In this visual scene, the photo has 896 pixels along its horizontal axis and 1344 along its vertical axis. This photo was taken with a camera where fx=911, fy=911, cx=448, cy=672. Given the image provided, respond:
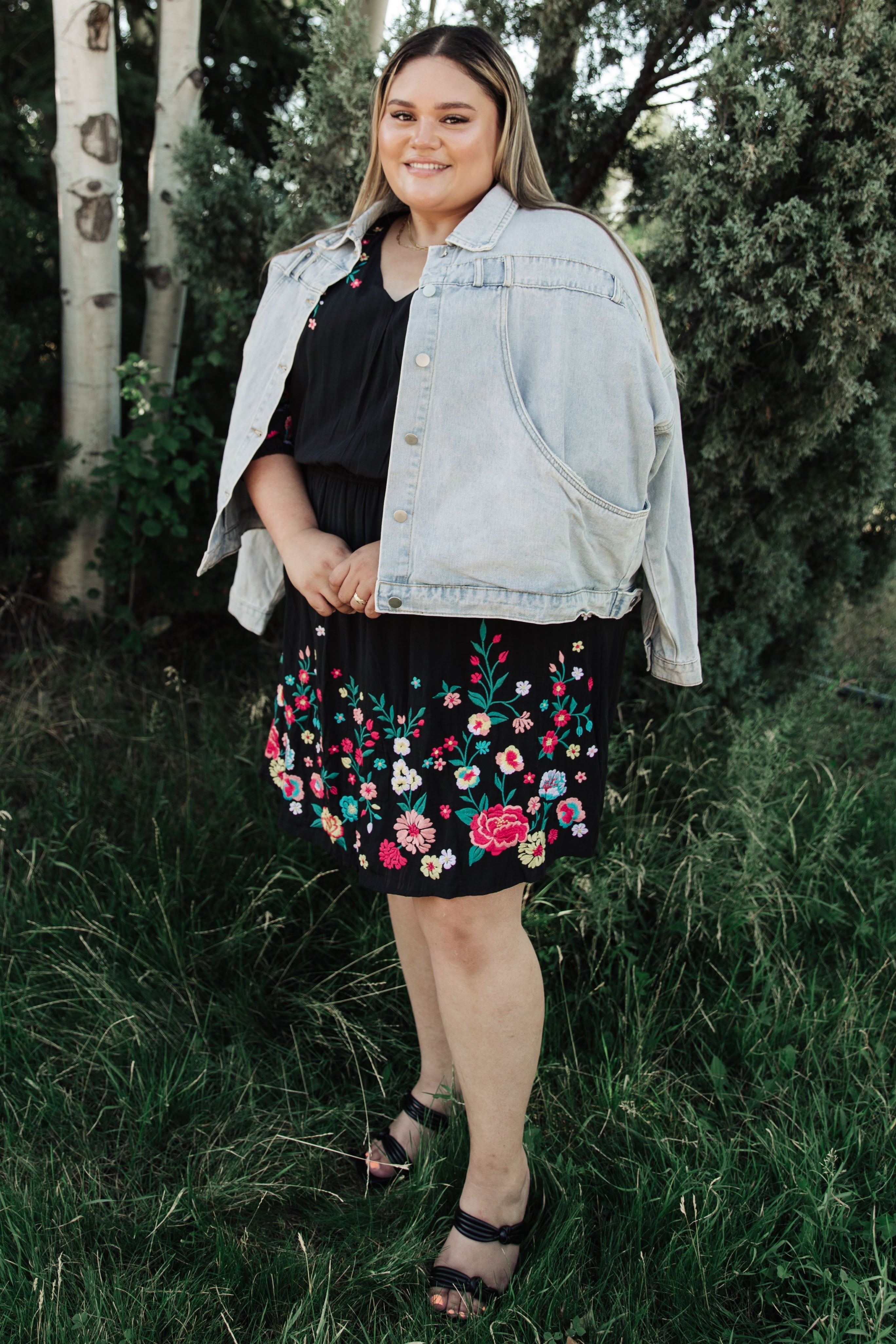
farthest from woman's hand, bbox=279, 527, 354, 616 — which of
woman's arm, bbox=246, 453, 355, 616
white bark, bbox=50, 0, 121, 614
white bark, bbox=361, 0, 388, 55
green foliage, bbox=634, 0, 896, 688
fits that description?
white bark, bbox=361, 0, 388, 55

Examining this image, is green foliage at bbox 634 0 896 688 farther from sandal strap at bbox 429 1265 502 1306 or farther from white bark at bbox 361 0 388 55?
sandal strap at bbox 429 1265 502 1306

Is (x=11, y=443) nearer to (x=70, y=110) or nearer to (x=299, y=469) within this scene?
(x=70, y=110)

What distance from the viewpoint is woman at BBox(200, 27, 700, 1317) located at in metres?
1.35

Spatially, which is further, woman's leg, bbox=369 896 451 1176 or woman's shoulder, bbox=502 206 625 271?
woman's leg, bbox=369 896 451 1176

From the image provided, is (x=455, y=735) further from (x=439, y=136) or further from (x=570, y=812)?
(x=439, y=136)

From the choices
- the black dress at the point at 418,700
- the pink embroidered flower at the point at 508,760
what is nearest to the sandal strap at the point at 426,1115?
the black dress at the point at 418,700

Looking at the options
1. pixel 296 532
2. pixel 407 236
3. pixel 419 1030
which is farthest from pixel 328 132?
pixel 419 1030

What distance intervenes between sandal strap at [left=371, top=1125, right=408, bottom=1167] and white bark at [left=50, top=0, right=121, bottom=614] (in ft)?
6.76

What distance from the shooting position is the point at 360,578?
1.45 m

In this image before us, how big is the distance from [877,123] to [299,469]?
164 cm

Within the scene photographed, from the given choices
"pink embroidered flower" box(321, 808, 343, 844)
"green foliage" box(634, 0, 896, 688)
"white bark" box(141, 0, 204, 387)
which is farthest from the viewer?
"white bark" box(141, 0, 204, 387)

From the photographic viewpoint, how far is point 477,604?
4.49 ft

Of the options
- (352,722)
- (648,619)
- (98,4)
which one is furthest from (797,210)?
(98,4)

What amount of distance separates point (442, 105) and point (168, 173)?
6.35 feet
